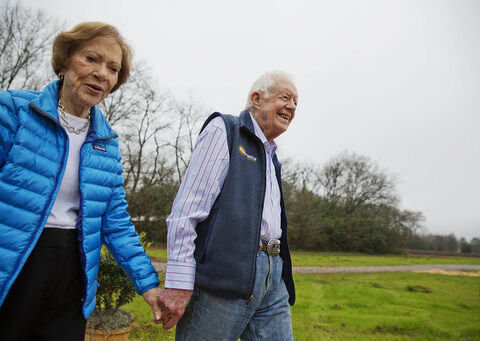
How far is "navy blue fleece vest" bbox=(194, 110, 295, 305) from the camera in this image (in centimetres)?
178

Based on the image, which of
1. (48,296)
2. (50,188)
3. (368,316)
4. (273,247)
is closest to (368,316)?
(368,316)

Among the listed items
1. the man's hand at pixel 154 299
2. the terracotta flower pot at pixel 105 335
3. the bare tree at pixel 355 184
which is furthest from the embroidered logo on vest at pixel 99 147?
the bare tree at pixel 355 184

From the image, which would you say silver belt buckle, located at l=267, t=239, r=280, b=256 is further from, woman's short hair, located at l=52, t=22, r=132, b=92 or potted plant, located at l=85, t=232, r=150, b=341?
potted plant, located at l=85, t=232, r=150, b=341

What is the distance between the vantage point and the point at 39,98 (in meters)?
1.65

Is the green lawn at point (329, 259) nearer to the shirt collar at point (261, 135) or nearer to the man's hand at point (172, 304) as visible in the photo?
the shirt collar at point (261, 135)

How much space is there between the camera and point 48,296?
157cm

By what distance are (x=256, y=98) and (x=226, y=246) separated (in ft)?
3.99

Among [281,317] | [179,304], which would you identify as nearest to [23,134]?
[179,304]

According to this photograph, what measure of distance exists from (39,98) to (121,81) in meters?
0.66

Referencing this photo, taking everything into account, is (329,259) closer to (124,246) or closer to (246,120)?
(246,120)

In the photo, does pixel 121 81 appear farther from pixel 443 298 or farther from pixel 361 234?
pixel 361 234

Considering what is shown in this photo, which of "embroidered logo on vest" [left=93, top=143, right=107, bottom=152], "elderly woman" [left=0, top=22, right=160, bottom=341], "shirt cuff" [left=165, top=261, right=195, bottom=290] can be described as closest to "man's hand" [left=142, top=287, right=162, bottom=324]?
"elderly woman" [left=0, top=22, right=160, bottom=341]

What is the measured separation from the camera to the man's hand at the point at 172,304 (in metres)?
1.73

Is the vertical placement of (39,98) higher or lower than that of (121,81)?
lower
